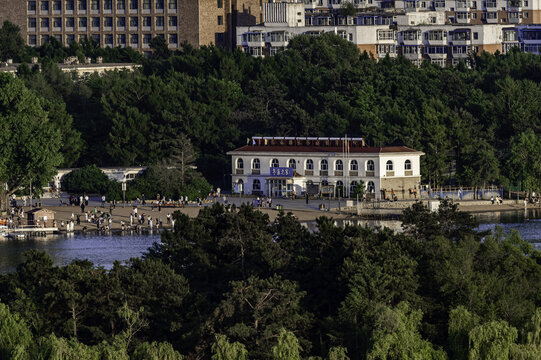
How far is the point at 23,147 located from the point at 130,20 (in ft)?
196

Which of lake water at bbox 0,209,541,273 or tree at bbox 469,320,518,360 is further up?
lake water at bbox 0,209,541,273

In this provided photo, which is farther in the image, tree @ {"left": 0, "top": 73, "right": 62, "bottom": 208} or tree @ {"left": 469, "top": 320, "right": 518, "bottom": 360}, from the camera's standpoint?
tree @ {"left": 0, "top": 73, "right": 62, "bottom": 208}

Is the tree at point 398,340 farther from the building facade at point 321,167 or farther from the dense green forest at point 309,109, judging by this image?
the dense green forest at point 309,109

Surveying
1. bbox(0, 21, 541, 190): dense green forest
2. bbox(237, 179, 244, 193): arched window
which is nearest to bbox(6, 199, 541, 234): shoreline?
bbox(0, 21, 541, 190): dense green forest

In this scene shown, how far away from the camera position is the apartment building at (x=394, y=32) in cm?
14262

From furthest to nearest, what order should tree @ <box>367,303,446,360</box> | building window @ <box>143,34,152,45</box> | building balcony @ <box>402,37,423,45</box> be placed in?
1. building window @ <box>143,34,152,45</box>
2. building balcony @ <box>402,37,423,45</box>
3. tree @ <box>367,303,446,360</box>

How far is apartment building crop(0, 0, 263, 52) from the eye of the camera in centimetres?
14888

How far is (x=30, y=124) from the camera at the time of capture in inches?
3821

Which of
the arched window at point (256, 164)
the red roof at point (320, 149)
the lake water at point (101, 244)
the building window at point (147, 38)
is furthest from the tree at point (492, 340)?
the building window at point (147, 38)

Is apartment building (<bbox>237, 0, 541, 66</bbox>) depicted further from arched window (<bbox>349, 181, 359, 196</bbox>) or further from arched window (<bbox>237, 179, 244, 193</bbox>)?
arched window (<bbox>349, 181, 359, 196</bbox>)


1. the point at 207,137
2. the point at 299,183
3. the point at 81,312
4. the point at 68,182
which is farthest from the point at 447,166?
the point at 81,312

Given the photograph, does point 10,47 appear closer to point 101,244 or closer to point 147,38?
point 147,38

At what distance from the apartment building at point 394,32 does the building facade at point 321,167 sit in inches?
1365

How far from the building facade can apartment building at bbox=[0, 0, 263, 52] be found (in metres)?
43.3
